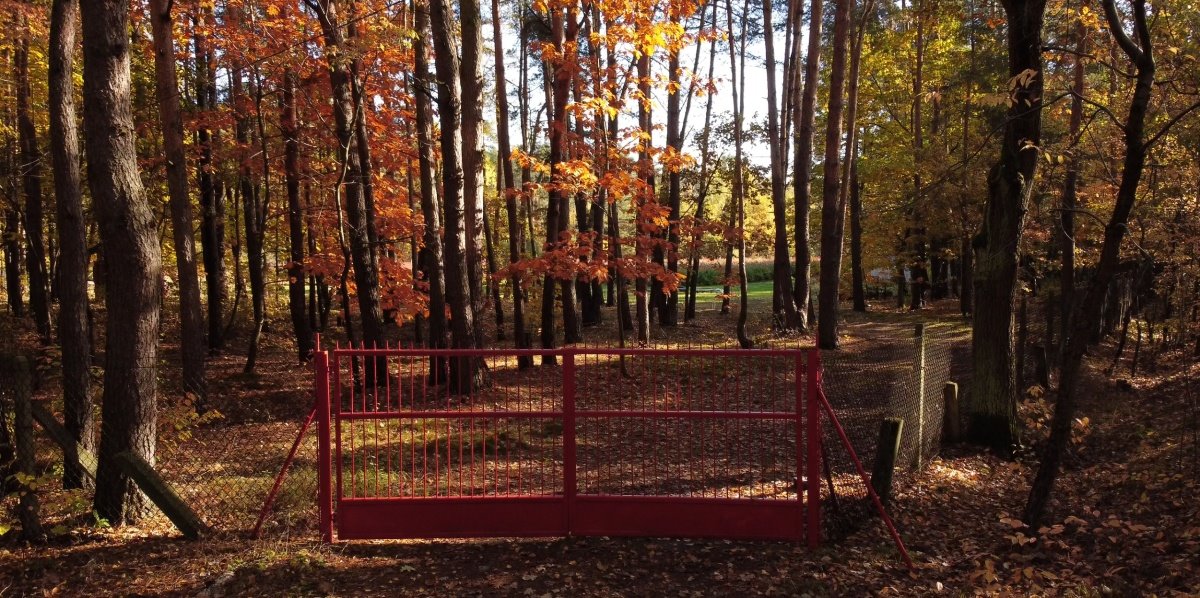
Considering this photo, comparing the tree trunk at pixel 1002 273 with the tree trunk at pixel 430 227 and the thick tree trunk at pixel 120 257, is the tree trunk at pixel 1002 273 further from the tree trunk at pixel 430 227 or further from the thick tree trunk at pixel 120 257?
the thick tree trunk at pixel 120 257

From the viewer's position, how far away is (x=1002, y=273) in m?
8.84

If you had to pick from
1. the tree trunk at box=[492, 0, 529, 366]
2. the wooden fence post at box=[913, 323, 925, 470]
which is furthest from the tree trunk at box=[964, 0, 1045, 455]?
the tree trunk at box=[492, 0, 529, 366]

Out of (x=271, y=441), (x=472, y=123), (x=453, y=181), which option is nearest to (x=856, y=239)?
(x=472, y=123)

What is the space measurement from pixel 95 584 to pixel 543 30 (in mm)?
17371

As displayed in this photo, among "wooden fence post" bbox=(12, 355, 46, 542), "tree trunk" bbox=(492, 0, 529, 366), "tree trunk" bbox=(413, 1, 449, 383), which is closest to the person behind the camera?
Result: "wooden fence post" bbox=(12, 355, 46, 542)

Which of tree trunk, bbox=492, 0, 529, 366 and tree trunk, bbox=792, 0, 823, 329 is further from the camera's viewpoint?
tree trunk, bbox=792, 0, 823, 329

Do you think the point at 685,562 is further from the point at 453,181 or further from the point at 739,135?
the point at 739,135

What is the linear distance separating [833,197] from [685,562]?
13.4 metres

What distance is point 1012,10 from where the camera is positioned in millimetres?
8008

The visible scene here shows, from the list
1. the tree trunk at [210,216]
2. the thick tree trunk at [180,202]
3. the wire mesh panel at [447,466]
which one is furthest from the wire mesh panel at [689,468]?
the tree trunk at [210,216]

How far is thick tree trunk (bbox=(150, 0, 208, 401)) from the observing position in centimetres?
1159

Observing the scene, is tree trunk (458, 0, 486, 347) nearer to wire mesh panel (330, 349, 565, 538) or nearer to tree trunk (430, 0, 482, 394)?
tree trunk (430, 0, 482, 394)

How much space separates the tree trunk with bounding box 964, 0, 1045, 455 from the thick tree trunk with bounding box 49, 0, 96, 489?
10.1 metres

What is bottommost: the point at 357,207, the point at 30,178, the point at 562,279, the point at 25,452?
the point at 25,452
